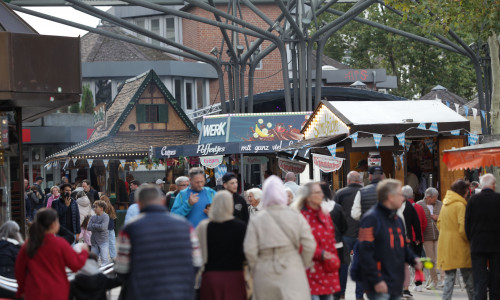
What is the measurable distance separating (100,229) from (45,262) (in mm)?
10282

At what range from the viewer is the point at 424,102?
21.4m

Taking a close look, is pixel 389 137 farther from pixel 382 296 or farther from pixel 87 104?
pixel 87 104

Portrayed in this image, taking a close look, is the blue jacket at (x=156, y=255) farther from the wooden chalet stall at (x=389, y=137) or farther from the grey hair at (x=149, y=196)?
the wooden chalet stall at (x=389, y=137)

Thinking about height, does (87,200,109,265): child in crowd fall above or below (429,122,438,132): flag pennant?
below

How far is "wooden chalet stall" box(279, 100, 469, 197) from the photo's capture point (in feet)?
65.4

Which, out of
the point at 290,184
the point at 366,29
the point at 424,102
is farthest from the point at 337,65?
the point at 290,184

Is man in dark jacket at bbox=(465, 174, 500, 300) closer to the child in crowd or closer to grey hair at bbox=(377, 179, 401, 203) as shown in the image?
grey hair at bbox=(377, 179, 401, 203)

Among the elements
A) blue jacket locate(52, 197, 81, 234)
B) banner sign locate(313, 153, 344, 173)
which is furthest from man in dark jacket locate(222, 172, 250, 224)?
banner sign locate(313, 153, 344, 173)

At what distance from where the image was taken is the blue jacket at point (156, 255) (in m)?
7.91

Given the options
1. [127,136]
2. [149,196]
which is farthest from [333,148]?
[127,136]

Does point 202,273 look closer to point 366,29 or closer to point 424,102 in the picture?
point 424,102

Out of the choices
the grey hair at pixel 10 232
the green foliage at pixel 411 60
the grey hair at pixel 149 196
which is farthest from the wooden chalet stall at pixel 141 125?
the grey hair at pixel 149 196

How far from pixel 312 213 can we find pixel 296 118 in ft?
63.5

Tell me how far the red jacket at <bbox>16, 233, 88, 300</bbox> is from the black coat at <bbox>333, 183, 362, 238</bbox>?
17.4 feet
